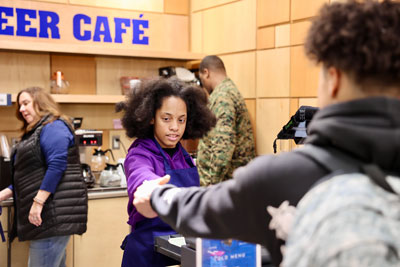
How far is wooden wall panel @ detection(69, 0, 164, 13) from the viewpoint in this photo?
511cm

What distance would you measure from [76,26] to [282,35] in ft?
6.52

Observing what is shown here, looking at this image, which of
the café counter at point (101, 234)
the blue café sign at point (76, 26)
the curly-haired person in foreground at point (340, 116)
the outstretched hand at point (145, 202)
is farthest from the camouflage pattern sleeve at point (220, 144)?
the curly-haired person in foreground at point (340, 116)

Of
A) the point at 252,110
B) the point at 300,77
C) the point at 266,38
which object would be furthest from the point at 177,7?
the point at 300,77

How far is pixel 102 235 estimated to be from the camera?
4156 mm

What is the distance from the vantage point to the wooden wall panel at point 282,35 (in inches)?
170

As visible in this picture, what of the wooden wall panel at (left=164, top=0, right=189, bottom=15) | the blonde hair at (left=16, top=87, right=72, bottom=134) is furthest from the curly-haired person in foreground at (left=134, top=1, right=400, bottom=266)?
the wooden wall panel at (left=164, top=0, right=189, bottom=15)

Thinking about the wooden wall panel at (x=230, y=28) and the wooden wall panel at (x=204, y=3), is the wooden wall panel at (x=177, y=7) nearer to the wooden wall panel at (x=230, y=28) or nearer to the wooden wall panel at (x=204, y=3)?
the wooden wall panel at (x=204, y=3)

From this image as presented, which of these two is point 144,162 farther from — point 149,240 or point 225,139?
point 225,139

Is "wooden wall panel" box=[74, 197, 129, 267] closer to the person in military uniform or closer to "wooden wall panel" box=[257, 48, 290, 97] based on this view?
the person in military uniform

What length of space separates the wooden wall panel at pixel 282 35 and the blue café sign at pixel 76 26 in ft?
5.18

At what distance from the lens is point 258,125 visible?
184 inches

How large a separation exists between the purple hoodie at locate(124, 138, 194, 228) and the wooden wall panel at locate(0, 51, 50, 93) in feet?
9.55

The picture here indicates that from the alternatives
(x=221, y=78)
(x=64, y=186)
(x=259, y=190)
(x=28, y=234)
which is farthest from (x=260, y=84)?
(x=259, y=190)

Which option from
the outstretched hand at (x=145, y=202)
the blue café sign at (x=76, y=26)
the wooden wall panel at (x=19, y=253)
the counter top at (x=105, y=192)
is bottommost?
the wooden wall panel at (x=19, y=253)
